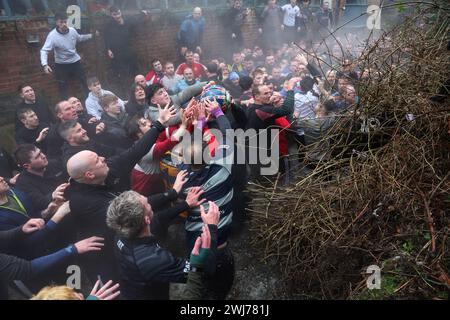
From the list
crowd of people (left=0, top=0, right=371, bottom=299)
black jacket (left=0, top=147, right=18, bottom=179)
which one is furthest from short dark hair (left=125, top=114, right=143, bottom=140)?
black jacket (left=0, top=147, right=18, bottom=179)

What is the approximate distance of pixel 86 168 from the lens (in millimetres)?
2916

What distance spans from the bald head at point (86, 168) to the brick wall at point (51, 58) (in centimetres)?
465

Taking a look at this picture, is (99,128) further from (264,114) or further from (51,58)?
(51,58)

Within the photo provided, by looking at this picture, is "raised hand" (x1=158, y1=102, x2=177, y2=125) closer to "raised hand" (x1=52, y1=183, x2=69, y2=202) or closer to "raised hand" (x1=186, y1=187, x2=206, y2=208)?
"raised hand" (x1=186, y1=187, x2=206, y2=208)

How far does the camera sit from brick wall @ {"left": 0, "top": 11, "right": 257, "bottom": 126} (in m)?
6.68

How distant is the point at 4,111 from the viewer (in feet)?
21.9

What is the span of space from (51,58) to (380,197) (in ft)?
21.7

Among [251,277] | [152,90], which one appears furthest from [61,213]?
[152,90]

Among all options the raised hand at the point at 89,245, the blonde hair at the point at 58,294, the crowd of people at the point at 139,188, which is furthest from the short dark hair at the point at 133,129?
the blonde hair at the point at 58,294

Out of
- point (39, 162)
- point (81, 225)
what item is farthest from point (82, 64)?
point (81, 225)

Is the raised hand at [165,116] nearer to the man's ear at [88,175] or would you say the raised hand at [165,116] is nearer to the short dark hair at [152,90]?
the man's ear at [88,175]

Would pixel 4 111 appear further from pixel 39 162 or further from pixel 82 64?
pixel 39 162

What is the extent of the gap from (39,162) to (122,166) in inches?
33.7

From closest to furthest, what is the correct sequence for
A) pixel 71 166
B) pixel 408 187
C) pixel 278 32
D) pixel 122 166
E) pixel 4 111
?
pixel 408 187 < pixel 71 166 < pixel 122 166 < pixel 4 111 < pixel 278 32
